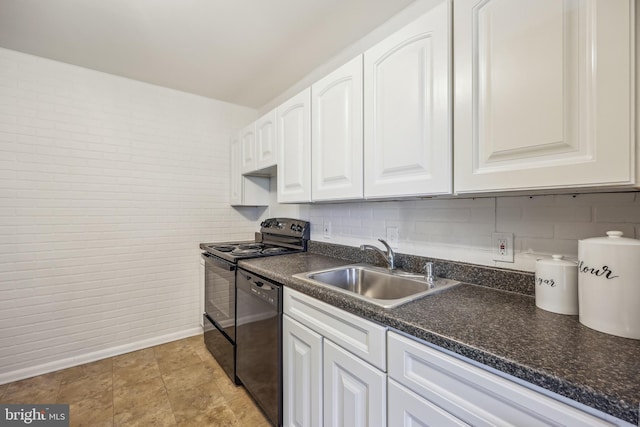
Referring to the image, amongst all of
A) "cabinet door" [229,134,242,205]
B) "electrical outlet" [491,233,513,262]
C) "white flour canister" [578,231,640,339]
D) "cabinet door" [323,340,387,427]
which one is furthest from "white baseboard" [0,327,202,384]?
"white flour canister" [578,231,640,339]

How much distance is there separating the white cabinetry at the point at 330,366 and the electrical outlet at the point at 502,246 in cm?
67

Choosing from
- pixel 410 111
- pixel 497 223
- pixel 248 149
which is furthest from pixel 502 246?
pixel 248 149

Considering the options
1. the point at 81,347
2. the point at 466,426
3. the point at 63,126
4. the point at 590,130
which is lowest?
the point at 81,347

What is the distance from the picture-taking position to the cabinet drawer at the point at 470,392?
1.91 feet

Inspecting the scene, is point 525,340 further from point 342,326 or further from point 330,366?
point 330,366

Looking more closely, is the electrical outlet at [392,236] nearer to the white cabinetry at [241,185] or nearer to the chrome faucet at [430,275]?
the chrome faucet at [430,275]

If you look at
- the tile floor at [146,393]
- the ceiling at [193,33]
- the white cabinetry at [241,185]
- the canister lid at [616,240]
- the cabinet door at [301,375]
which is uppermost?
the ceiling at [193,33]

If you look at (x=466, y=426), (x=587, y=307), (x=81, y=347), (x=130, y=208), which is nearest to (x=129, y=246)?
(x=130, y=208)

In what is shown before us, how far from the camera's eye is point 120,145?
239 centimetres

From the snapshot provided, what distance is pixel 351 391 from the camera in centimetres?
104

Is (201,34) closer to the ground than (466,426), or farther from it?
farther from it

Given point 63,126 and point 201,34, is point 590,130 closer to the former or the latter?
point 201,34

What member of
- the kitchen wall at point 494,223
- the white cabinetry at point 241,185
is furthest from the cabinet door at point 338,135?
the white cabinetry at point 241,185

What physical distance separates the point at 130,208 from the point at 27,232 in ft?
2.15
